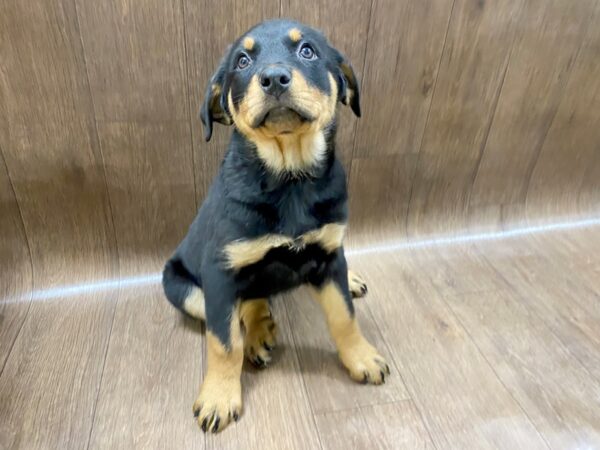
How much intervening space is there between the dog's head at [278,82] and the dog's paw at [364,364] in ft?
2.23

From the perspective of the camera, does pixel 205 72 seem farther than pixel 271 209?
Yes

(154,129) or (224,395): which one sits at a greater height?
(154,129)

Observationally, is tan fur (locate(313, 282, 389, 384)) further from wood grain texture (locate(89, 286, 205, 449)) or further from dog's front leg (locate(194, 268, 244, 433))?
wood grain texture (locate(89, 286, 205, 449))

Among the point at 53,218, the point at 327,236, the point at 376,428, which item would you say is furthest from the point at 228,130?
the point at 376,428

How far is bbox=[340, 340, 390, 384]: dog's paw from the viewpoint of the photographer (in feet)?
4.74

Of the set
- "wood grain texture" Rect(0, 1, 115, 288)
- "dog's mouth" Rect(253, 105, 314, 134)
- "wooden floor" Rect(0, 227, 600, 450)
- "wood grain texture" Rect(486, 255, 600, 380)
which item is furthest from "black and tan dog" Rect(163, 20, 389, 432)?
"wood grain texture" Rect(486, 255, 600, 380)

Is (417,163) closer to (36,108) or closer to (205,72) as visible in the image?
(205,72)

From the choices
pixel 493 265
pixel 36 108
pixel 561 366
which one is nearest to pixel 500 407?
pixel 561 366

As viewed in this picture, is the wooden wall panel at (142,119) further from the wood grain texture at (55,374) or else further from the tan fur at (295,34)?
the tan fur at (295,34)

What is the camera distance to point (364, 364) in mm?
1453

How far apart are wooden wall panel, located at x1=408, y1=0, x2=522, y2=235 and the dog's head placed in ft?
1.96

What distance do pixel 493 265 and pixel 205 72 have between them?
1305 mm

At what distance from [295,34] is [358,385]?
0.99 meters

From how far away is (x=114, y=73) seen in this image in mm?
1495
